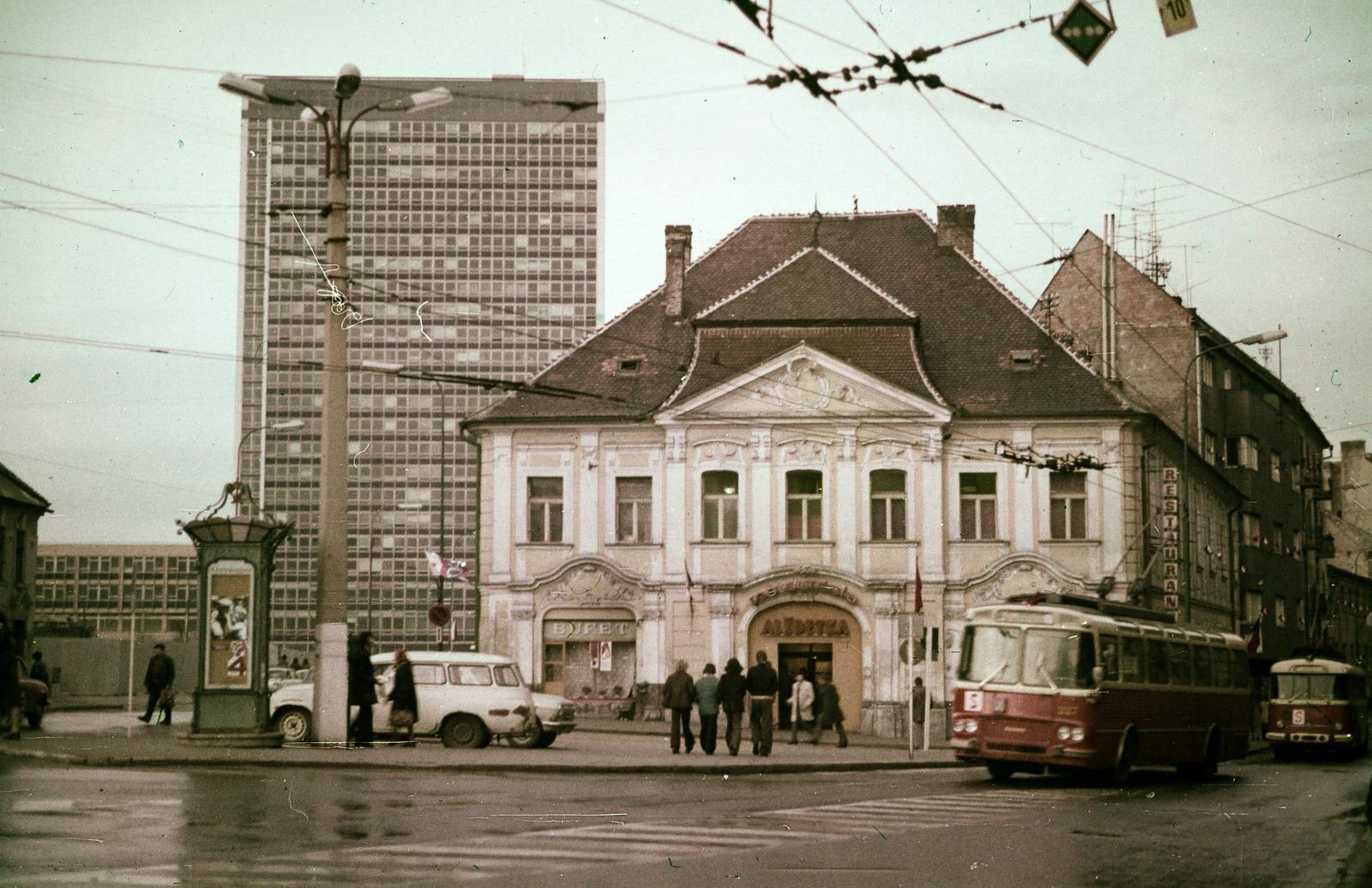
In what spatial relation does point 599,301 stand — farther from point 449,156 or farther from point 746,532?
point 746,532

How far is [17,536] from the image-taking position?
219 ft

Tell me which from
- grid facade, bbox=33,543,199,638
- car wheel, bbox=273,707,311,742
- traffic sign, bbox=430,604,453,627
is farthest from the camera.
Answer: grid facade, bbox=33,543,199,638

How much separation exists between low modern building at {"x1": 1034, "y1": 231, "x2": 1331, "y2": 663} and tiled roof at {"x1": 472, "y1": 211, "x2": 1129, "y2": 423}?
18.4 ft

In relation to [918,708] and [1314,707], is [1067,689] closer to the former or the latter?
[918,708]

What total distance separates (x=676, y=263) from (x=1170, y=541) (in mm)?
16304

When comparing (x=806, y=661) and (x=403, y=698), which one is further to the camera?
(x=806, y=661)

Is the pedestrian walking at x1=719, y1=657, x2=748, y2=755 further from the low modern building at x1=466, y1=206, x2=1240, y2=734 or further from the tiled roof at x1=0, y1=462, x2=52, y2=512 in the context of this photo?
the tiled roof at x1=0, y1=462, x2=52, y2=512

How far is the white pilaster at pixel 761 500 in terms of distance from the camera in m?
47.9

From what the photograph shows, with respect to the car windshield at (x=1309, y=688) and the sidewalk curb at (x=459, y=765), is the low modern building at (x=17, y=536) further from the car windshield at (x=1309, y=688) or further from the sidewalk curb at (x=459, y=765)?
the car windshield at (x=1309, y=688)

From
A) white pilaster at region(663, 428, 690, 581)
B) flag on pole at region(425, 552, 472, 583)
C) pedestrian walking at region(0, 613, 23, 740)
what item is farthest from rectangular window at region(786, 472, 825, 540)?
pedestrian walking at region(0, 613, 23, 740)

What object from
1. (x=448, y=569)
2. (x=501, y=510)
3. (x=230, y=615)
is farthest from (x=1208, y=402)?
(x=230, y=615)

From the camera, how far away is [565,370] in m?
50.3

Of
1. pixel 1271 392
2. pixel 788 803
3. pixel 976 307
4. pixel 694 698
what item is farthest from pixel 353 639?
pixel 1271 392

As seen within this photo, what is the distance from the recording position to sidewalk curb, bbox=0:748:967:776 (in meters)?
22.6
